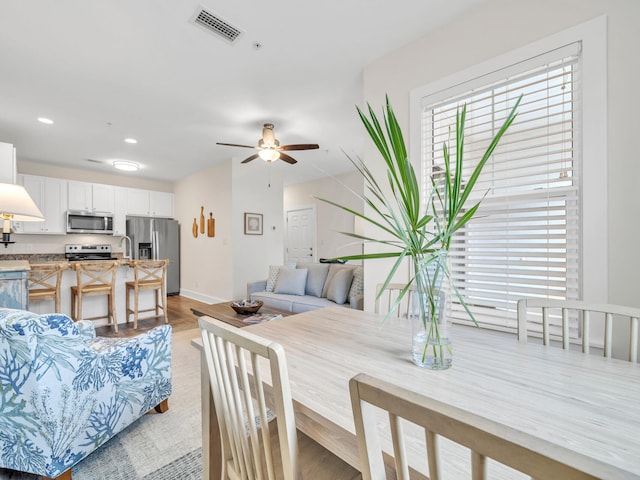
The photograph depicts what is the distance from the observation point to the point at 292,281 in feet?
14.0

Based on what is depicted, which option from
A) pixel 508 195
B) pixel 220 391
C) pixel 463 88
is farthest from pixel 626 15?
pixel 220 391

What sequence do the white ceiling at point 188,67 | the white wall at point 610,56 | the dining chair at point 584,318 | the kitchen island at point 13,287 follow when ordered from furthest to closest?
the kitchen island at point 13,287 → the white ceiling at point 188,67 → the white wall at point 610,56 → the dining chair at point 584,318

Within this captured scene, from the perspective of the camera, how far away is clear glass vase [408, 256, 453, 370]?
0.97 m

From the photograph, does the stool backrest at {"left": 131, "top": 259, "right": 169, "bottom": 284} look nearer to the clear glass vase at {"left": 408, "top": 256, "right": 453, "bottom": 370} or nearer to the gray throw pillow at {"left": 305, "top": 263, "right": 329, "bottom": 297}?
the gray throw pillow at {"left": 305, "top": 263, "right": 329, "bottom": 297}

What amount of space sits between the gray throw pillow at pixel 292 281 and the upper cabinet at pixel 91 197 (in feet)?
12.7

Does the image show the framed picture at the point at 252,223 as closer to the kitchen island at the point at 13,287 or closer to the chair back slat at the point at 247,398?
the kitchen island at the point at 13,287

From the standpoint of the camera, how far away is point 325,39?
221 centimetres

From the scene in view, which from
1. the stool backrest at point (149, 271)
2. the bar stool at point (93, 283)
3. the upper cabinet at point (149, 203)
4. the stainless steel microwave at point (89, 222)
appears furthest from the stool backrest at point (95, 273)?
the upper cabinet at point (149, 203)

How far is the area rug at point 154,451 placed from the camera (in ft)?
4.75

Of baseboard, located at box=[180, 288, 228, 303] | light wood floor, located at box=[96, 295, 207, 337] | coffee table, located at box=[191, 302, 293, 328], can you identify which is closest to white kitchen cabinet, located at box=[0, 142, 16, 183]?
light wood floor, located at box=[96, 295, 207, 337]

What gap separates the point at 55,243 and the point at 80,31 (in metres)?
4.78

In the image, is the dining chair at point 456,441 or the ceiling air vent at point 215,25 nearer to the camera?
the dining chair at point 456,441

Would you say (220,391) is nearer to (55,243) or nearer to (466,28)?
Result: (466,28)

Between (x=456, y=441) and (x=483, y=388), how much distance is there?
0.55m
